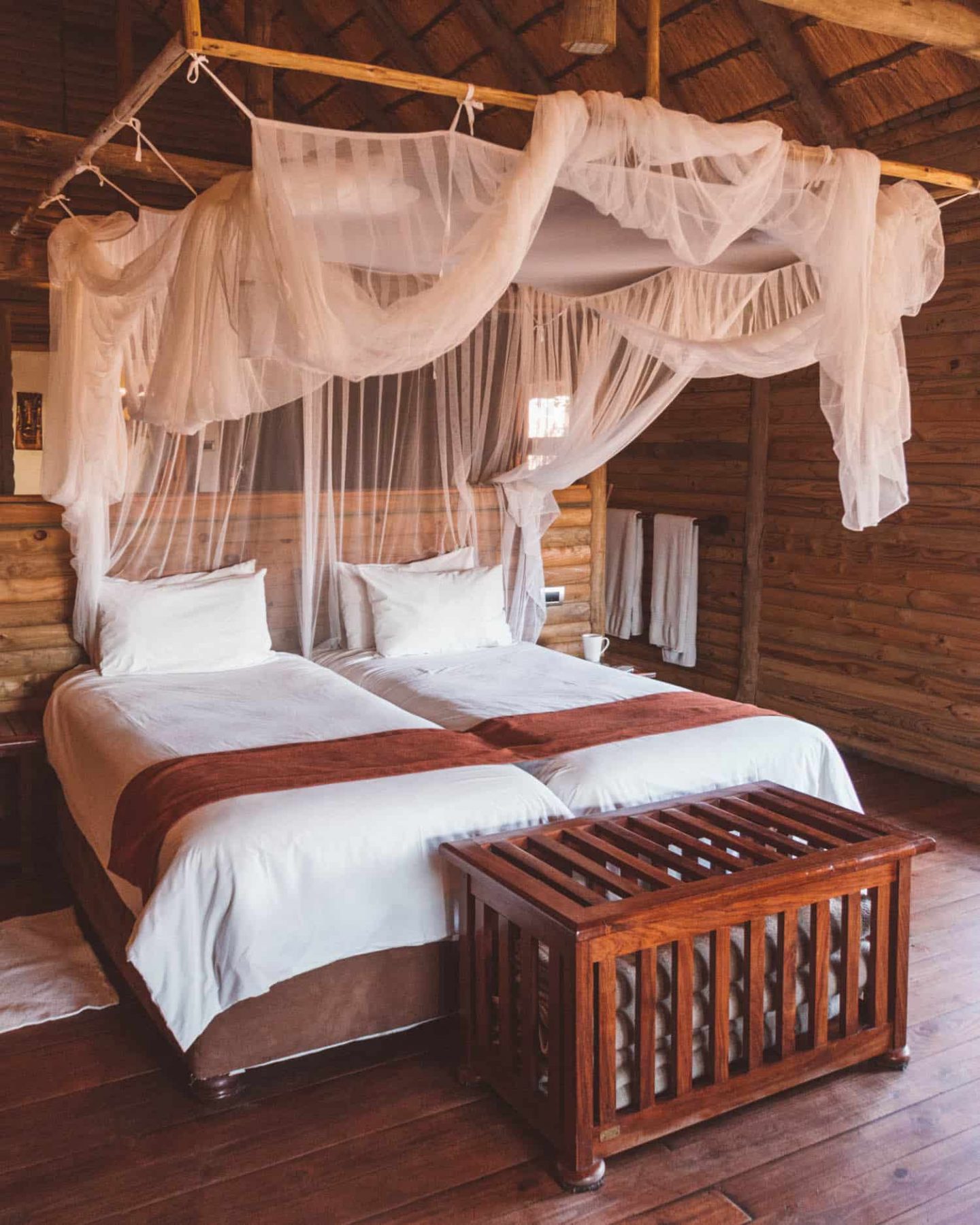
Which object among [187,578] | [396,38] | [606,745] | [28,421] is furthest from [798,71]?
[28,421]

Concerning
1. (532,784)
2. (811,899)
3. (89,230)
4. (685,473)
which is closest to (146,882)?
(532,784)

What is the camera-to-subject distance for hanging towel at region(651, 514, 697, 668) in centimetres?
598

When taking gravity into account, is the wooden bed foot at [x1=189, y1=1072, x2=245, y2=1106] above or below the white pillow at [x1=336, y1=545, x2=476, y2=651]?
below

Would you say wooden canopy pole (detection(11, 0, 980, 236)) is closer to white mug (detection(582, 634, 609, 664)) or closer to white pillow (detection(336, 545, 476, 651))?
white pillow (detection(336, 545, 476, 651))

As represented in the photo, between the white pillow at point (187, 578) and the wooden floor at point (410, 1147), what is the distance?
5.18 ft

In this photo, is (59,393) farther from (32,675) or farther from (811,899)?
(811,899)

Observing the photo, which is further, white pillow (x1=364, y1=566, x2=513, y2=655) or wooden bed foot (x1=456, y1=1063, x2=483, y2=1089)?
white pillow (x1=364, y1=566, x2=513, y2=655)

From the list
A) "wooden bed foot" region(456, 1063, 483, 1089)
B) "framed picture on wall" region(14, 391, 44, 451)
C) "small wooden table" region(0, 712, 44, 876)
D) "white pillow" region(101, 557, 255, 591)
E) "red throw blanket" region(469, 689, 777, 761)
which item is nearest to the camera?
"wooden bed foot" region(456, 1063, 483, 1089)

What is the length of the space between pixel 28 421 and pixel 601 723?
4.70 meters

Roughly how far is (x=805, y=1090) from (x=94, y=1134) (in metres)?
1.51

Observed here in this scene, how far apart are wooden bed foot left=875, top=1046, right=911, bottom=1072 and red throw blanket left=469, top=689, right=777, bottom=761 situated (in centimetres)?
99

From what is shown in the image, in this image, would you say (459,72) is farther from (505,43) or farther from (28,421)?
(28,421)

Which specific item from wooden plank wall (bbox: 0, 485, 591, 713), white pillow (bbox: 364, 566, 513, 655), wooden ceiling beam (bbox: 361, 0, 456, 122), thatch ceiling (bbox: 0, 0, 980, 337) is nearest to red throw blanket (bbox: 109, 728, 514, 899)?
white pillow (bbox: 364, 566, 513, 655)

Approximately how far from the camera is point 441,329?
252 cm
